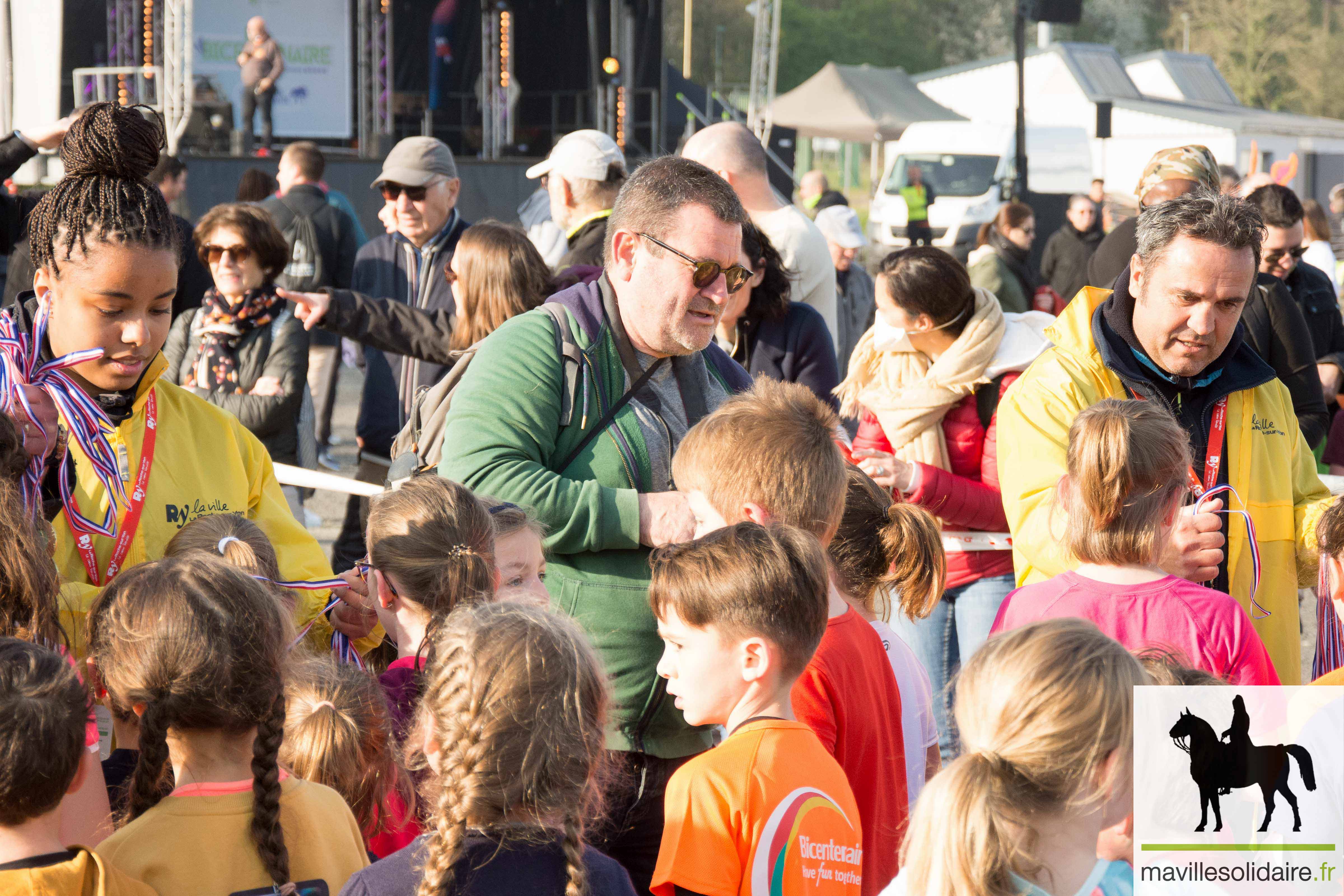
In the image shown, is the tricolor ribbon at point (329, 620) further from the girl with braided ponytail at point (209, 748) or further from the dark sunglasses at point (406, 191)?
the dark sunglasses at point (406, 191)

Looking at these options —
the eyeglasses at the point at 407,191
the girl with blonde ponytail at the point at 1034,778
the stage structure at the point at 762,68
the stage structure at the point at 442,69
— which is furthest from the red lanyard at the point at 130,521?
the stage structure at the point at 762,68

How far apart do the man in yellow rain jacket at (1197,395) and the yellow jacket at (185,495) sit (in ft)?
4.85

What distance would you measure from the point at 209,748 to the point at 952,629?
252 centimetres

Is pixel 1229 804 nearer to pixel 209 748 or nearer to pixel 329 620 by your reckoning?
pixel 209 748

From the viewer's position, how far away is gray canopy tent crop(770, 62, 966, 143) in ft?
88.9

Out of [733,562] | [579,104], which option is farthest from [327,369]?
[579,104]

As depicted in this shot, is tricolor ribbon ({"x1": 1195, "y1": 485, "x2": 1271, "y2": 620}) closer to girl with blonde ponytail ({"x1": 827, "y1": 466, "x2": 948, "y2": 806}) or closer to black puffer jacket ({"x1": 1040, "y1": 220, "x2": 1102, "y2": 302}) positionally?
girl with blonde ponytail ({"x1": 827, "y1": 466, "x2": 948, "y2": 806})

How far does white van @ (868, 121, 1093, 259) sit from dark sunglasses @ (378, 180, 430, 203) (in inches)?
617

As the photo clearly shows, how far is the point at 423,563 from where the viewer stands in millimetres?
2453

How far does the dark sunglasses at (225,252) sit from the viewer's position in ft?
15.3

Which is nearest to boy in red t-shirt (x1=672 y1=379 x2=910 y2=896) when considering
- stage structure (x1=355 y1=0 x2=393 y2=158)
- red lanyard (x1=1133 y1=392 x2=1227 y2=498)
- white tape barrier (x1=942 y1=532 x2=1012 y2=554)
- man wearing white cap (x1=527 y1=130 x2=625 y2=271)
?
red lanyard (x1=1133 y1=392 x2=1227 y2=498)

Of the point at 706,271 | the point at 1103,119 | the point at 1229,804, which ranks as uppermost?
the point at 1103,119

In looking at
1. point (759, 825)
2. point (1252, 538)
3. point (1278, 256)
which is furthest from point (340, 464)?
point (759, 825)

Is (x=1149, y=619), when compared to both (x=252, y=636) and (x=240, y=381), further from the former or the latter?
(x=240, y=381)
